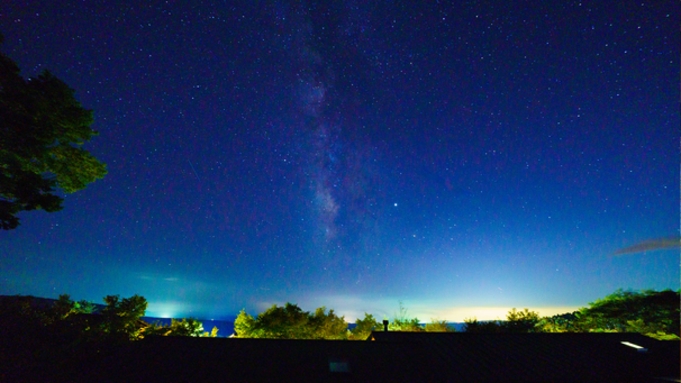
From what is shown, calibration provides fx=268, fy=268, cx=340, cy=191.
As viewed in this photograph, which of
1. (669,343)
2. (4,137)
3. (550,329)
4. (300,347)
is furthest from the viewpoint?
(550,329)

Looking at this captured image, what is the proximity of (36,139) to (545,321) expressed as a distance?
162ft

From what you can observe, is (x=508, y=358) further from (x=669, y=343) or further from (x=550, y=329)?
(x=550, y=329)

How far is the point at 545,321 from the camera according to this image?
113ft

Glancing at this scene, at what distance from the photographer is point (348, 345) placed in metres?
12.3

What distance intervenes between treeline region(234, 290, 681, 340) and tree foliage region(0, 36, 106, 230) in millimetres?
21430

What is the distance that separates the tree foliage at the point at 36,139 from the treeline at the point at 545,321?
21.4 m

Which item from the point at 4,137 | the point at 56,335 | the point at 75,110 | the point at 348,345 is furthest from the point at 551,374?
the point at 4,137

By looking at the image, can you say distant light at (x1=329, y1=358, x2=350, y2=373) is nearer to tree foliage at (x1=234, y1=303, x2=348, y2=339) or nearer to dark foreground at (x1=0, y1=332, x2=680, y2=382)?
dark foreground at (x1=0, y1=332, x2=680, y2=382)

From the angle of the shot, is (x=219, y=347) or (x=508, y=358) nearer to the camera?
(x=219, y=347)

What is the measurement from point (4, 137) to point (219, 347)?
12.3 meters

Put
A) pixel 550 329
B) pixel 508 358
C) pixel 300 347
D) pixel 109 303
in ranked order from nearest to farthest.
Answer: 1. pixel 300 347
2. pixel 508 358
3. pixel 109 303
4. pixel 550 329

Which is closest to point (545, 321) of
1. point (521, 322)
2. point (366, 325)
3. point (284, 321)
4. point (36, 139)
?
point (521, 322)

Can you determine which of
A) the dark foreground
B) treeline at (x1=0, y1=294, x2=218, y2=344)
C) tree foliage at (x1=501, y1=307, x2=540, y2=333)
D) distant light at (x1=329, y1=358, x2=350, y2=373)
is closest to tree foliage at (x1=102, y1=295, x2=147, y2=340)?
treeline at (x1=0, y1=294, x2=218, y2=344)

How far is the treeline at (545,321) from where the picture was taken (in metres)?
28.1
